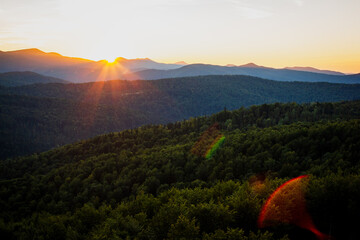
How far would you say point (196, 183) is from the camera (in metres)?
63.0

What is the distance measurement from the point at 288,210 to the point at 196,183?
36.9 meters

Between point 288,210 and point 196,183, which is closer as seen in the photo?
point 288,210

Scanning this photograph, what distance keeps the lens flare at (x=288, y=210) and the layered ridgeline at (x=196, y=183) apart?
2.45 ft

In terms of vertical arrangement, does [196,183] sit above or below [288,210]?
below

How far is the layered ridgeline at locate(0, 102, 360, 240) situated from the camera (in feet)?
93.7

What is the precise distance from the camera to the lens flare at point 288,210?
88.5ft

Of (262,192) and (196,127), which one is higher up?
(262,192)

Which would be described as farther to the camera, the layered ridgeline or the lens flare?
the layered ridgeline

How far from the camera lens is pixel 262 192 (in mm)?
34719

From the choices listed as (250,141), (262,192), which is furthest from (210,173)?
(262,192)

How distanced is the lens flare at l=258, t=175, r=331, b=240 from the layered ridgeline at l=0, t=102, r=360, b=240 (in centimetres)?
75

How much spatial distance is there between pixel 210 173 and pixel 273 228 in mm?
45536

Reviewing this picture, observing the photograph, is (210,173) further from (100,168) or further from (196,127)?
(196,127)

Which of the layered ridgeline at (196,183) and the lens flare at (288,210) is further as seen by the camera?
the layered ridgeline at (196,183)
